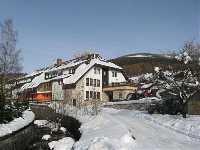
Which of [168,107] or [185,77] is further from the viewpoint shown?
[168,107]

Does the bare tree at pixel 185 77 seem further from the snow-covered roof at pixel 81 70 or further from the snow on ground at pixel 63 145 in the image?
the snow-covered roof at pixel 81 70

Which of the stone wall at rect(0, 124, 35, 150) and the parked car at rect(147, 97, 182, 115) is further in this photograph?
Result: the parked car at rect(147, 97, 182, 115)

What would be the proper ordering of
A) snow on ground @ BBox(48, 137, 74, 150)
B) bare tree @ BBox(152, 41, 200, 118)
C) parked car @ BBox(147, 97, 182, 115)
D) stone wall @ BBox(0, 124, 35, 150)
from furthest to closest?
1. parked car @ BBox(147, 97, 182, 115)
2. bare tree @ BBox(152, 41, 200, 118)
3. snow on ground @ BBox(48, 137, 74, 150)
4. stone wall @ BBox(0, 124, 35, 150)

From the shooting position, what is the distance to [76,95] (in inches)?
2874

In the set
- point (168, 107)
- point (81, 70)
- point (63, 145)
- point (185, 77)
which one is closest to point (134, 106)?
point (168, 107)

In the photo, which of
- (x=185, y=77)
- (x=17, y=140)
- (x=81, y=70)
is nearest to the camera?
(x=17, y=140)

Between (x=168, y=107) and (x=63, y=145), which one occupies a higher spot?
(x=168, y=107)

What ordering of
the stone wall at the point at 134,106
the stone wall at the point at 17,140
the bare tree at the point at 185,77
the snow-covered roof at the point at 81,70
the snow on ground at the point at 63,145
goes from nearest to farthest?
the stone wall at the point at 17,140 < the snow on ground at the point at 63,145 < the bare tree at the point at 185,77 < the stone wall at the point at 134,106 < the snow-covered roof at the point at 81,70

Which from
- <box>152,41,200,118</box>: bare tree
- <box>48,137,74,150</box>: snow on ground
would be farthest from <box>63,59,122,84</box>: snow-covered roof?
<box>48,137,74,150</box>: snow on ground

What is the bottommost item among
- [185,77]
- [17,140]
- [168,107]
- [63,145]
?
[63,145]

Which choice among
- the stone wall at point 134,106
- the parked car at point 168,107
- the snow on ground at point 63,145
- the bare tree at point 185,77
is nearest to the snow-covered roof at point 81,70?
the stone wall at point 134,106

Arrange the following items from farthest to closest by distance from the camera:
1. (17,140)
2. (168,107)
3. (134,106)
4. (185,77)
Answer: (134,106) < (168,107) < (185,77) < (17,140)

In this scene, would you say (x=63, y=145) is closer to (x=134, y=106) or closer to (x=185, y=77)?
(x=185, y=77)

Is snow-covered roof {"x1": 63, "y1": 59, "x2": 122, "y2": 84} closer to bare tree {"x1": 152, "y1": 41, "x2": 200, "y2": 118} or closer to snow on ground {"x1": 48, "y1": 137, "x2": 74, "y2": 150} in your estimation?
bare tree {"x1": 152, "y1": 41, "x2": 200, "y2": 118}
